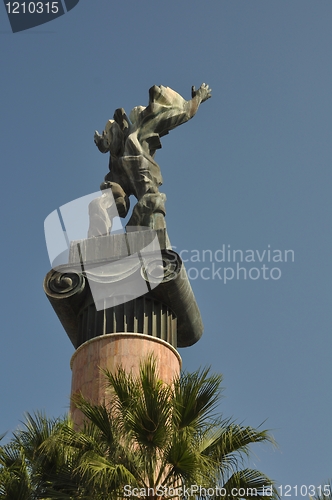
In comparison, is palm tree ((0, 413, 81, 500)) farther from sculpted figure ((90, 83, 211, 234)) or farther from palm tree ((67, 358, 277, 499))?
sculpted figure ((90, 83, 211, 234))

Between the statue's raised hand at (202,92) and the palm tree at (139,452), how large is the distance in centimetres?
1383

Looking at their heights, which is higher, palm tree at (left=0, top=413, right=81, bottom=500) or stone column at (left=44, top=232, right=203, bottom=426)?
stone column at (left=44, top=232, right=203, bottom=426)

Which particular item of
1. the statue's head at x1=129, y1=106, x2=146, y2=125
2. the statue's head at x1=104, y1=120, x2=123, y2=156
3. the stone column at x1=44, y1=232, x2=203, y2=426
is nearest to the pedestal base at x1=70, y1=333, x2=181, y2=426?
the stone column at x1=44, y1=232, x2=203, y2=426

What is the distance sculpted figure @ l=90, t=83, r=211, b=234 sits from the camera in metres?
21.1

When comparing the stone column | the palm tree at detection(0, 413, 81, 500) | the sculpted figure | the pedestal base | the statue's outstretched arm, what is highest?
the statue's outstretched arm

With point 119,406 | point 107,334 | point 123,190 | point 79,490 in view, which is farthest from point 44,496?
point 123,190

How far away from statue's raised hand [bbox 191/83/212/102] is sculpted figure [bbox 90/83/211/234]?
10.5 inches

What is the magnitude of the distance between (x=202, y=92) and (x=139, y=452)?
15.3 metres

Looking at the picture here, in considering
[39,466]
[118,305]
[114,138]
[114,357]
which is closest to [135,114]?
[114,138]

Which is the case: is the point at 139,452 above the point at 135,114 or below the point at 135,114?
below

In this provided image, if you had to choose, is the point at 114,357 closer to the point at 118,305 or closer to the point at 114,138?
the point at 118,305

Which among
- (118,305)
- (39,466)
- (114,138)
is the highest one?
(114,138)

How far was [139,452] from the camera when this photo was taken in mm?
12234

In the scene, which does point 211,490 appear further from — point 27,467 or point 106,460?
point 27,467
